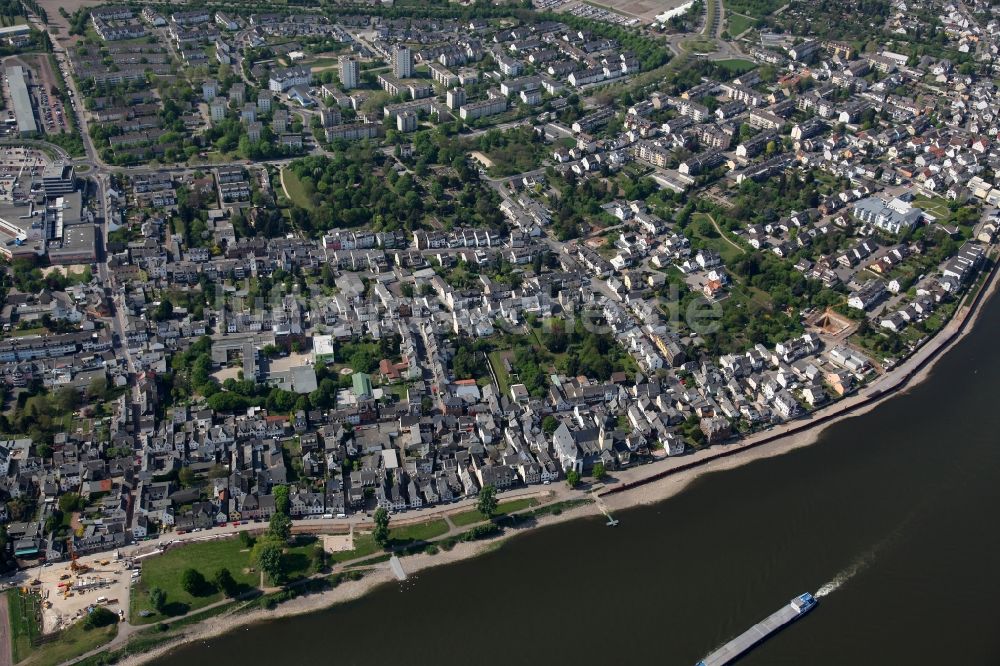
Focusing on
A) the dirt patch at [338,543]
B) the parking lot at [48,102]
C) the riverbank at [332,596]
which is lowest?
the riverbank at [332,596]

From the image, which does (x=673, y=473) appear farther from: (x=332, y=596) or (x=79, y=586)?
(x=79, y=586)

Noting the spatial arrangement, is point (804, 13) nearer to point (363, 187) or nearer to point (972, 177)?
point (972, 177)

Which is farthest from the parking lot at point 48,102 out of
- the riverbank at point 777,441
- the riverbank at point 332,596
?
the riverbank at point 777,441

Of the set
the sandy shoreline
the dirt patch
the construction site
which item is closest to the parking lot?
the construction site

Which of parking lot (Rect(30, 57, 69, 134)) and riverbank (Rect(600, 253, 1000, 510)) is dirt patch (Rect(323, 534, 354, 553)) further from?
parking lot (Rect(30, 57, 69, 134))

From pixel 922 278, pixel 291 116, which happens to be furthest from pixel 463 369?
pixel 291 116

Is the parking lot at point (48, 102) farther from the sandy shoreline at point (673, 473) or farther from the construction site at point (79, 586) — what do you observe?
the sandy shoreline at point (673, 473)

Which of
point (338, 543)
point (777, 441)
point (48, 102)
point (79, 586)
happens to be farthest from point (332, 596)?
point (48, 102)

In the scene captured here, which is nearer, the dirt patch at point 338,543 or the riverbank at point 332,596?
the riverbank at point 332,596

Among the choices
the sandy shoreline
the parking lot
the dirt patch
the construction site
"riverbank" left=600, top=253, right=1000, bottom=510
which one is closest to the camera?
the construction site

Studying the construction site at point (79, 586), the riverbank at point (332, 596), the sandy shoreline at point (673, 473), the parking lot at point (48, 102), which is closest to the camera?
the riverbank at point (332, 596)
